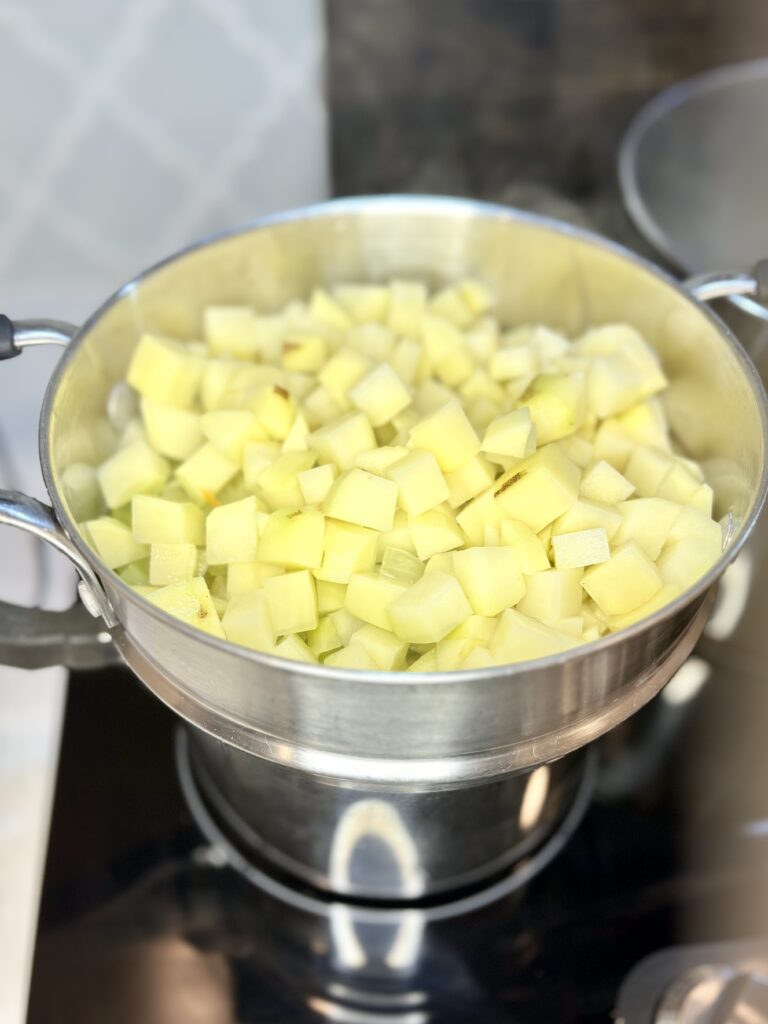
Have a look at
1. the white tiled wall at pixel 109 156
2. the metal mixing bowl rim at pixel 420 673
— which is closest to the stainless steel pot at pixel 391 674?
the metal mixing bowl rim at pixel 420 673

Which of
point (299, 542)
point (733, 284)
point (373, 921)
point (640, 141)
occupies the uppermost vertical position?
point (640, 141)

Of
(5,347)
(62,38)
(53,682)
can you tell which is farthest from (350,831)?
(62,38)

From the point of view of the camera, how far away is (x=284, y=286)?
90cm

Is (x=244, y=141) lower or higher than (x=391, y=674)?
higher

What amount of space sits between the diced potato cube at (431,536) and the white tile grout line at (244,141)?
95cm

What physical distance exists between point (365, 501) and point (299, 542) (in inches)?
2.2

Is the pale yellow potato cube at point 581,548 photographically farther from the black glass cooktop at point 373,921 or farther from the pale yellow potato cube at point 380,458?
the black glass cooktop at point 373,921

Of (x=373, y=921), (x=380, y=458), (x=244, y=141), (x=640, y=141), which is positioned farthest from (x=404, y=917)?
(x=244, y=141)

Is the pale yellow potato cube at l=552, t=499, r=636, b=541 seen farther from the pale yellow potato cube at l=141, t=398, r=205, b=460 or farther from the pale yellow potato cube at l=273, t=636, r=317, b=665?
the pale yellow potato cube at l=141, t=398, r=205, b=460

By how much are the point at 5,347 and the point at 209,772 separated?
404mm

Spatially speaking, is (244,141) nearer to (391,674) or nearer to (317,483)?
(317,483)

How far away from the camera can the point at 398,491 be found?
0.70m

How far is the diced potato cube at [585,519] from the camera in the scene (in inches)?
27.5

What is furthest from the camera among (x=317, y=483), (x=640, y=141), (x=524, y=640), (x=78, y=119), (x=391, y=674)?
(x=78, y=119)
